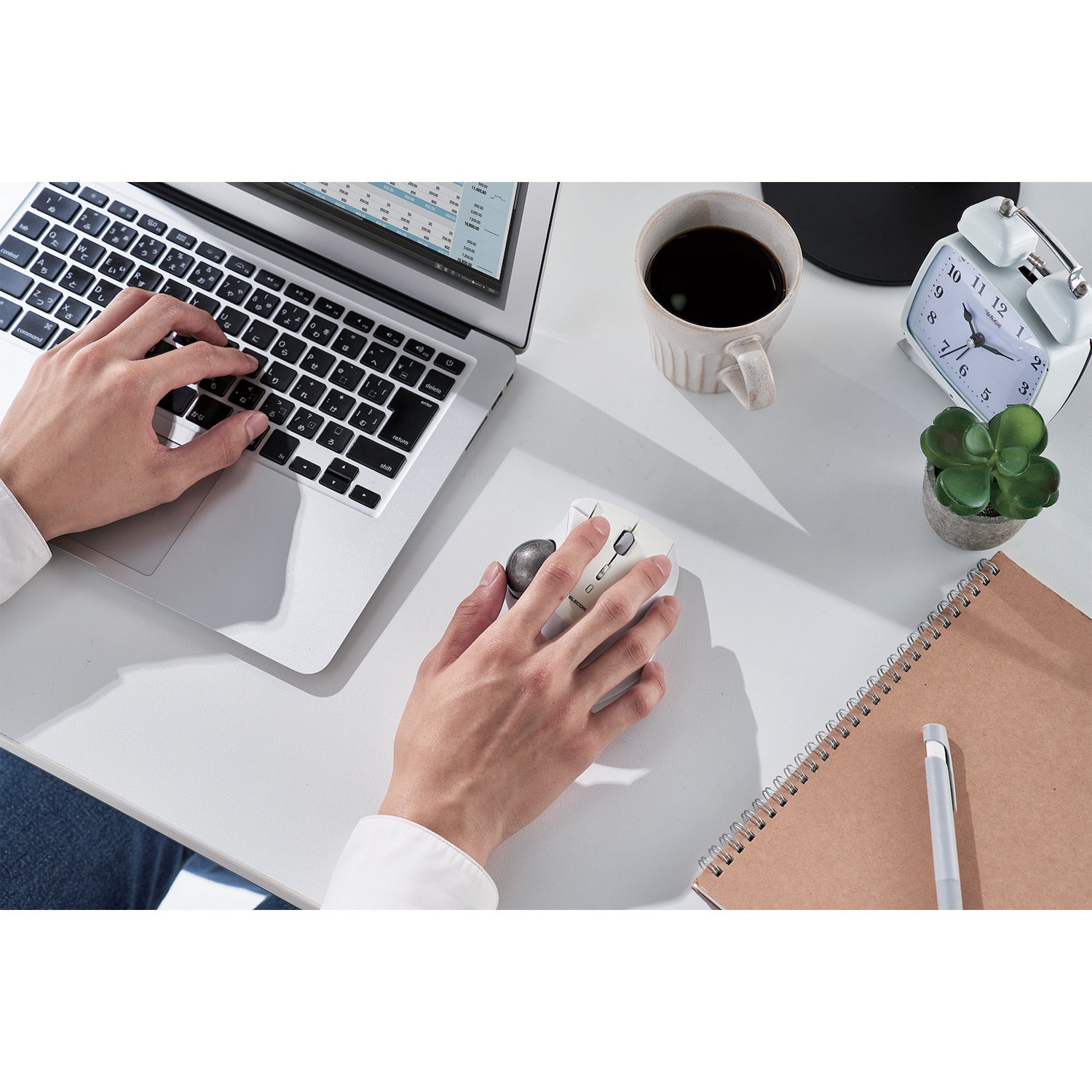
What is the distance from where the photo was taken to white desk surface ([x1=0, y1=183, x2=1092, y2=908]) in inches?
26.9

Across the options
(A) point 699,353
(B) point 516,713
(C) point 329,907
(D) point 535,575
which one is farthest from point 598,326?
(C) point 329,907

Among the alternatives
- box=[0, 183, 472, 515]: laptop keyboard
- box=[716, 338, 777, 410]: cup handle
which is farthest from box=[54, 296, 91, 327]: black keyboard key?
box=[716, 338, 777, 410]: cup handle

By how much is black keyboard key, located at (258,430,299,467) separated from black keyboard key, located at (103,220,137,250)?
234mm

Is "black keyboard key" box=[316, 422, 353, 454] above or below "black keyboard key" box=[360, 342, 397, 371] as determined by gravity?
below

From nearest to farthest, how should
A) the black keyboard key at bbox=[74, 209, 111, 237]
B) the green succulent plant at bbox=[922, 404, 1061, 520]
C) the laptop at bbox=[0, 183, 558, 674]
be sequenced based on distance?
the green succulent plant at bbox=[922, 404, 1061, 520]
the laptop at bbox=[0, 183, 558, 674]
the black keyboard key at bbox=[74, 209, 111, 237]

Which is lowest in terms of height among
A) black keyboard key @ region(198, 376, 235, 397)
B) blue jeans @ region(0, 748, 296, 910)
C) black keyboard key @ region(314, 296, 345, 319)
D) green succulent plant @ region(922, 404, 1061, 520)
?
blue jeans @ region(0, 748, 296, 910)

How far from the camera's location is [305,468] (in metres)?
0.76

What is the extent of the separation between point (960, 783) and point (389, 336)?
56 cm

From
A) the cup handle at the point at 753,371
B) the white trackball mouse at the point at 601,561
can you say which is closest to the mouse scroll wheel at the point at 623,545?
the white trackball mouse at the point at 601,561

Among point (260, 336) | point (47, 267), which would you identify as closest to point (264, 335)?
point (260, 336)

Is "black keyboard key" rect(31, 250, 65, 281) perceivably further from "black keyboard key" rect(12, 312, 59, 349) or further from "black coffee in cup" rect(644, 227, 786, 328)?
"black coffee in cup" rect(644, 227, 786, 328)

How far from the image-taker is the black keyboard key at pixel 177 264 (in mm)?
818

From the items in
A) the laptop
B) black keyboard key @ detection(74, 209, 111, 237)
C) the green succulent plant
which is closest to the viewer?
the green succulent plant

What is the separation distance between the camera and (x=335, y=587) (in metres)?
0.73
